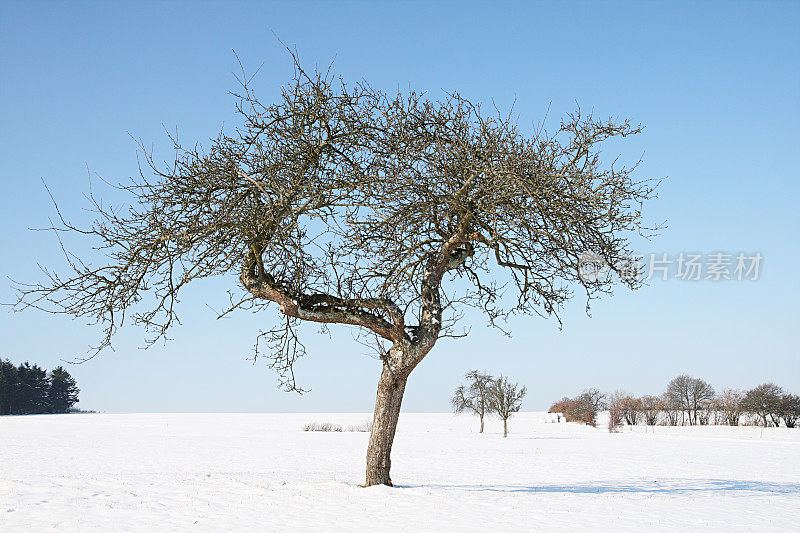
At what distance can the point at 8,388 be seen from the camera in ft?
240

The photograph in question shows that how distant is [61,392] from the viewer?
81625 millimetres

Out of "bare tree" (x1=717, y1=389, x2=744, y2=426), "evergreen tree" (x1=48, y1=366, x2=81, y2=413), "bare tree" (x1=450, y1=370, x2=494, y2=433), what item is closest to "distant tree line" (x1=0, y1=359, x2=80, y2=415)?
"evergreen tree" (x1=48, y1=366, x2=81, y2=413)

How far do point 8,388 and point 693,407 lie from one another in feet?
270

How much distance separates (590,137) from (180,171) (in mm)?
7234

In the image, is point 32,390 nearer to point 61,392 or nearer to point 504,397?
point 61,392

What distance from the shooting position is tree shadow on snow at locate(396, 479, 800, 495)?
12688 mm

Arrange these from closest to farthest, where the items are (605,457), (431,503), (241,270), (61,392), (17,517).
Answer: (17,517), (431,503), (241,270), (605,457), (61,392)

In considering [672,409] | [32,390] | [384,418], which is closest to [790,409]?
[672,409]

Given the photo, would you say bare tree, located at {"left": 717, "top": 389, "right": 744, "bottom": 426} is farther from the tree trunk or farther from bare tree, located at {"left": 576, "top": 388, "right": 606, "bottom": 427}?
the tree trunk

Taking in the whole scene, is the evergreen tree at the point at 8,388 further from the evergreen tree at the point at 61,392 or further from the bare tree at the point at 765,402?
the bare tree at the point at 765,402

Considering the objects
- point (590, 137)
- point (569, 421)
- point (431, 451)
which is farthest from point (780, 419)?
point (590, 137)

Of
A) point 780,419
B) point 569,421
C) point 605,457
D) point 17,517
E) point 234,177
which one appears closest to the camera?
point 17,517

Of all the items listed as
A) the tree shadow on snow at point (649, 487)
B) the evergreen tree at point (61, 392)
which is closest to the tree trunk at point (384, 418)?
the tree shadow on snow at point (649, 487)

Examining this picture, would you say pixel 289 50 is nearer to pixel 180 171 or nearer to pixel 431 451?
pixel 180 171
